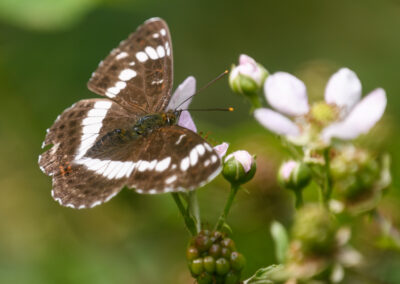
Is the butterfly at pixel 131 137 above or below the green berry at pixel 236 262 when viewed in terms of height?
above

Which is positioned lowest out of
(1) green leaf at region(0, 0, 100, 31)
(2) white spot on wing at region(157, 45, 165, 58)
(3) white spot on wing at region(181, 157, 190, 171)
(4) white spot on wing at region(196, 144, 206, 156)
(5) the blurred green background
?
(5) the blurred green background

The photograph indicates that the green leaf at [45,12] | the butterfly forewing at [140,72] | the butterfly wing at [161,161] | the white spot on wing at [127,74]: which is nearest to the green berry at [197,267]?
the butterfly wing at [161,161]

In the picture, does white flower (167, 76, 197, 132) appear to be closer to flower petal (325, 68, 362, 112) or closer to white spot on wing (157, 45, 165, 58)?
white spot on wing (157, 45, 165, 58)

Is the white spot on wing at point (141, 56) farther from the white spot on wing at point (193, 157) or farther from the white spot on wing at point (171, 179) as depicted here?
the white spot on wing at point (171, 179)

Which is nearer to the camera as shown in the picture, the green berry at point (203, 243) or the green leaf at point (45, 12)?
the green berry at point (203, 243)

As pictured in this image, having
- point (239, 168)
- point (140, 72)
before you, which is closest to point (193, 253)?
point (239, 168)

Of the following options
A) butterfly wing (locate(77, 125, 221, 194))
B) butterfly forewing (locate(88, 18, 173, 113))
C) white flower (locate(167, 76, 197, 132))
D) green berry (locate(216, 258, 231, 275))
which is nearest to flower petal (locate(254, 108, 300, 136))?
butterfly wing (locate(77, 125, 221, 194))

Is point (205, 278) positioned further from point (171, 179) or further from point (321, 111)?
point (321, 111)
